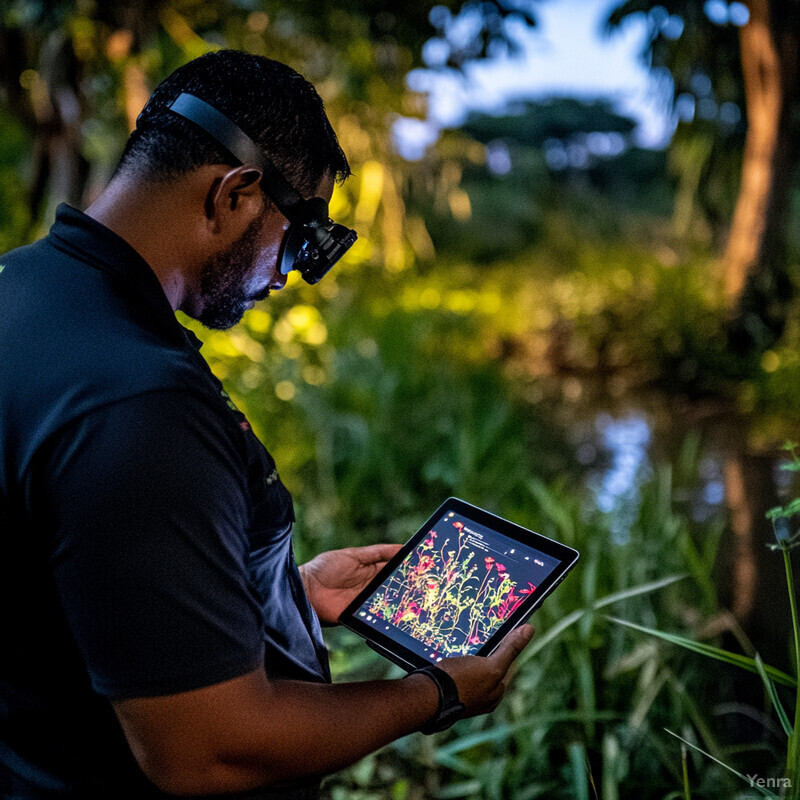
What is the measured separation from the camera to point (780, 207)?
7.32 metres

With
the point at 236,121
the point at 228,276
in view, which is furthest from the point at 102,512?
the point at 236,121

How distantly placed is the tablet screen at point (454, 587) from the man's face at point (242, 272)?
54 centimetres

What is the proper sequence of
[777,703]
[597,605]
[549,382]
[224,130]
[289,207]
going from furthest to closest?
[549,382] → [597,605] → [777,703] → [289,207] → [224,130]

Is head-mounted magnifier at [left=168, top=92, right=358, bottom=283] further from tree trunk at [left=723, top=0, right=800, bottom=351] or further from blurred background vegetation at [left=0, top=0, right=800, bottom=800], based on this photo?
tree trunk at [left=723, top=0, right=800, bottom=351]

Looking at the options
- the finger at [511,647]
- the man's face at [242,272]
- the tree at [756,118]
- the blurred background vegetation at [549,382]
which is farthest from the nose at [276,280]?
the tree at [756,118]

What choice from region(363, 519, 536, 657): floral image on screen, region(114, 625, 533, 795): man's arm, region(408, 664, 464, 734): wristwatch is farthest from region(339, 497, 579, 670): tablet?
region(114, 625, 533, 795): man's arm

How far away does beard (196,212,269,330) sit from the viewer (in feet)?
3.82

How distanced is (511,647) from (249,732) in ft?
1.62

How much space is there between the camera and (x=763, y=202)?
23.8ft

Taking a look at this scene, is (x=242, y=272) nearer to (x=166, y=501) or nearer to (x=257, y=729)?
(x=166, y=501)

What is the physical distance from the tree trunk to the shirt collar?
711 centimetres

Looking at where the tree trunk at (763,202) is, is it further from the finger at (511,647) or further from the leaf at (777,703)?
the finger at (511,647)

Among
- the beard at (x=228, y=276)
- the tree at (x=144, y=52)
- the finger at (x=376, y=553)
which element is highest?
the tree at (x=144, y=52)

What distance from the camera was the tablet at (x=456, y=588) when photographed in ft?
4.49
